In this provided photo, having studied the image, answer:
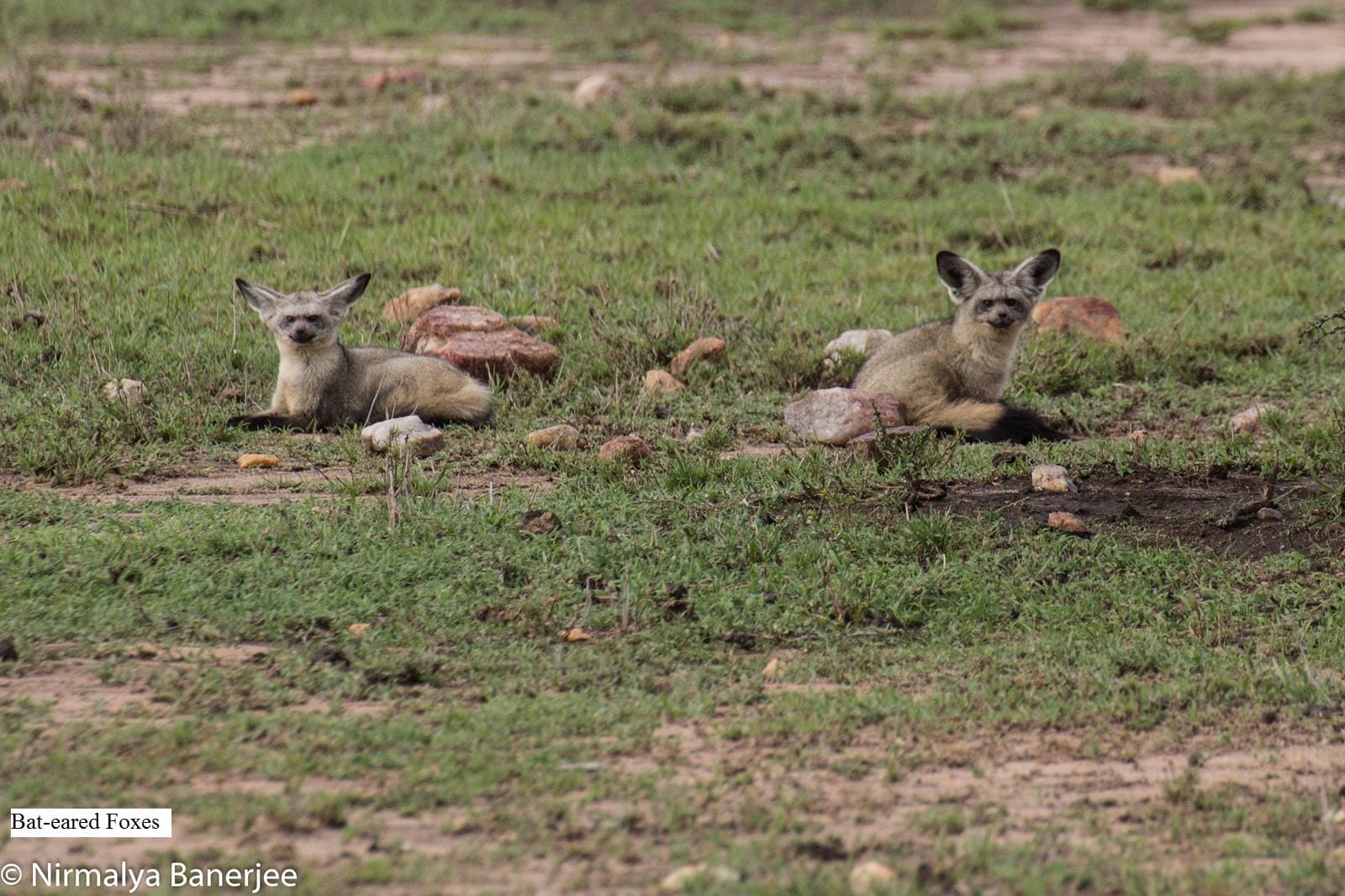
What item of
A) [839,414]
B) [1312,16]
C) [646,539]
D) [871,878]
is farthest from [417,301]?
[1312,16]

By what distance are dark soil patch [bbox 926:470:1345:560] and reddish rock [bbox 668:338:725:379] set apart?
2062 millimetres

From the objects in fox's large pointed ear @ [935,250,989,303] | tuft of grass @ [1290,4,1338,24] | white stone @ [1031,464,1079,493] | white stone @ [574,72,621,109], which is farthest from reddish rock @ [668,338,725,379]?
tuft of grass @ [1290,4,1338,24]

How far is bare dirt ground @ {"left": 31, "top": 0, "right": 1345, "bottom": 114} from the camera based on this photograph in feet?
45.4

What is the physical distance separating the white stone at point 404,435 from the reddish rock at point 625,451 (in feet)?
2.35

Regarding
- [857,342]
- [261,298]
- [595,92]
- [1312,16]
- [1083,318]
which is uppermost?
[1312,16]

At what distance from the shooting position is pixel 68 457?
20.6 feet

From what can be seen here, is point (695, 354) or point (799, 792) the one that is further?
point (695, 354)

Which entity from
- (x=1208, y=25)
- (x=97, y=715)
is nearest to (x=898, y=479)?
(x=97, y=715)

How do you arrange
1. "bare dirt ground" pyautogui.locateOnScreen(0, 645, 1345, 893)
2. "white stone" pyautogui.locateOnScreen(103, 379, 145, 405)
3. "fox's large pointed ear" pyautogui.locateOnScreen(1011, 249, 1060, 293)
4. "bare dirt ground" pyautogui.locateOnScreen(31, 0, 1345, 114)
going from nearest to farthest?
"bare dirt ground" pyautogui.locateOnScreen(0, 645, 1345, 893), "white stone" pyautogui.locateOnScreen(103, 379, 145, 405), "fox's large pointed ear" pyautogui.locateOnScreen(1011, 249, 1060, 293), "bare dirt ground" pyautogui.locateOnScreen(31, 0, 1345, 114)

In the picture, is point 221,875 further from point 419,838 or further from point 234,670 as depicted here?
point 234,670

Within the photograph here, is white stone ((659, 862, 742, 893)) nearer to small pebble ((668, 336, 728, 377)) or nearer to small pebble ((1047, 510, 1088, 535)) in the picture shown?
small pebble ((1047, 510, 1088, 535))

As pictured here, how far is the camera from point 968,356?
7391 mm

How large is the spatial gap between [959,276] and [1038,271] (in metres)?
0.39

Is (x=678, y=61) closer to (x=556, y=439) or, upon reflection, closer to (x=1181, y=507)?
(x=556, y=439)
